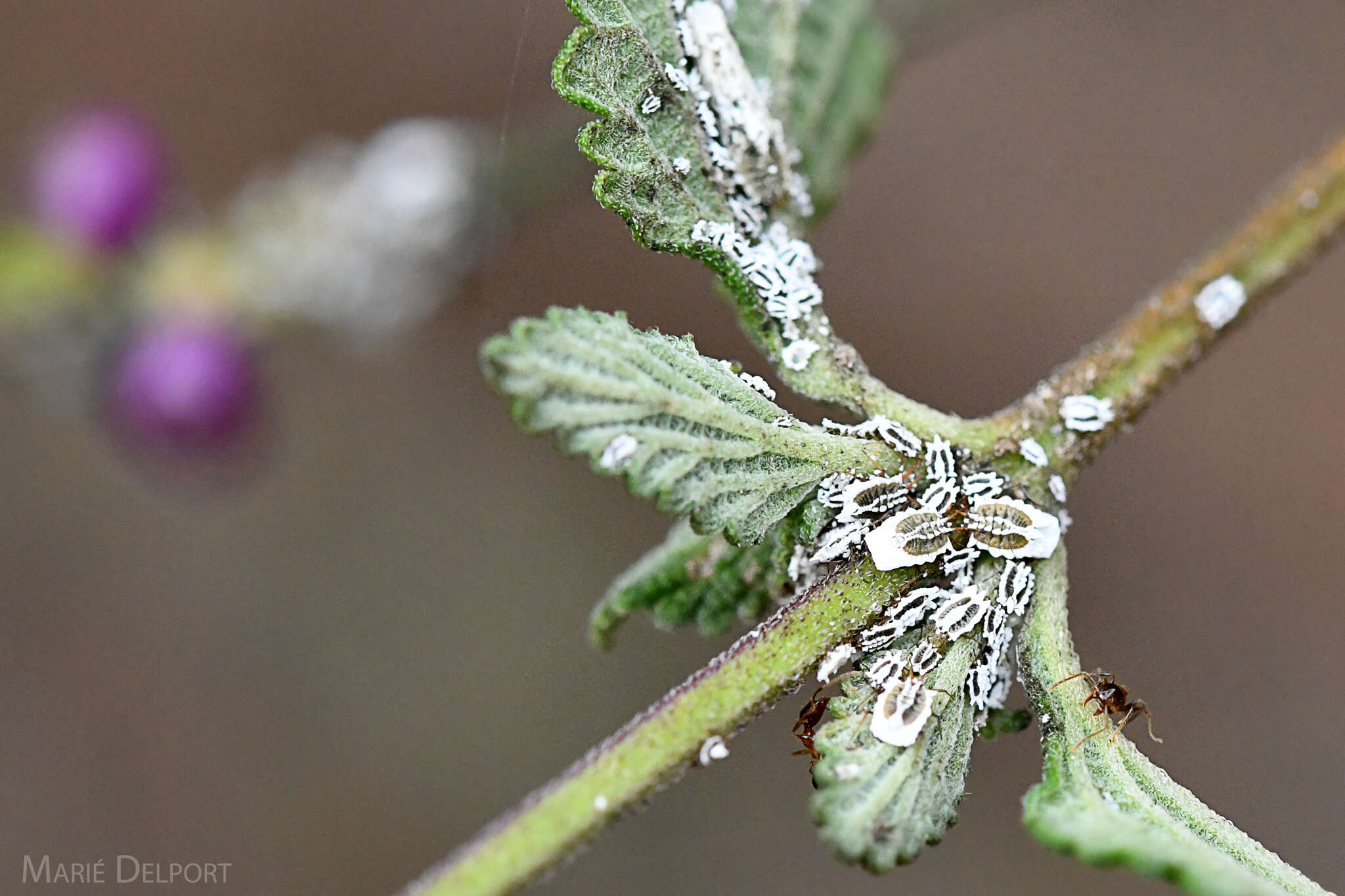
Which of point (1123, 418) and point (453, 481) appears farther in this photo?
point (453, 481)

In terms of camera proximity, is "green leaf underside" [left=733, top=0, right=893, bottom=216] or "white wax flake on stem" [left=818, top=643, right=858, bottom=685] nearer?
"white wax flake on stem" [left=818, top=643, right=858, bottom=685]

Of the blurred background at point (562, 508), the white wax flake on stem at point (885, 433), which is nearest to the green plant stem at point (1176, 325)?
the white wax flake on stem at point (885, 433)

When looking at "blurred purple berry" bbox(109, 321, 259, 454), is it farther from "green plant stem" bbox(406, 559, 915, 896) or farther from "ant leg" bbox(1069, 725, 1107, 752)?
"ant leg" bbox(1069, 725, 1107, 752)

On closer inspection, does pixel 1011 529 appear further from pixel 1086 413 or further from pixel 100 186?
pixel 100 186

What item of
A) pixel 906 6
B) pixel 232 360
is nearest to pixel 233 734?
pixel 232 360

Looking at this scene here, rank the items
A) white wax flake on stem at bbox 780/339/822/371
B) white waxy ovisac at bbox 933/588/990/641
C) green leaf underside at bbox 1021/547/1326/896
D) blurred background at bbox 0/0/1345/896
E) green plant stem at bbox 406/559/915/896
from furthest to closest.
Answer: blurred background at bbox 0/0/1345/896 → white wax flake on stem at bbox 780/339/822/371 → white waxy ovisac at bbox 933/588/990/641 → green plant stem at bbox 406/559/915/896 → green leaf underside at bbox 1021/547/1326/896

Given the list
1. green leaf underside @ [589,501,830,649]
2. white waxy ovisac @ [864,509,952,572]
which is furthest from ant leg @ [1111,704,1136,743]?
green leaf underside @ [589,501,830,649]

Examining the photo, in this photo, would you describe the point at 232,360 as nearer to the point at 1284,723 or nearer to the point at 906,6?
the point at 906,6
